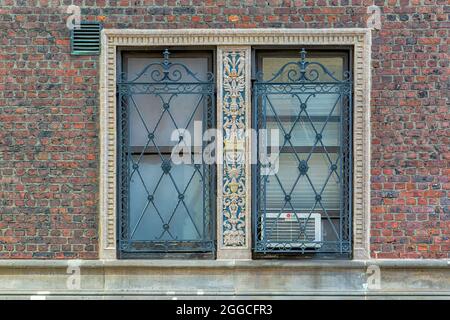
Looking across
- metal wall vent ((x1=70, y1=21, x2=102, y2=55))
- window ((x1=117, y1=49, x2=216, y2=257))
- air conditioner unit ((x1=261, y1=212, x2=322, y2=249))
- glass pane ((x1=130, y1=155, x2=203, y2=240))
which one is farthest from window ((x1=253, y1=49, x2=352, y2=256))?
metal wall vent ((x1=70, y1=21, x2=102, y2=55))

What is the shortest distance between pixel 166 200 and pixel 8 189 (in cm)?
159

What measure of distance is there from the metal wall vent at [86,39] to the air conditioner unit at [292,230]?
2.43 meters

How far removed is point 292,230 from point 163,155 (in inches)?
59.7

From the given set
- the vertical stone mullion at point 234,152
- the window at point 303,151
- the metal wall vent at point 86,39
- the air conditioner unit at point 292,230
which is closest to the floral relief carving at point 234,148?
the vertical stone mullion at point 234,152

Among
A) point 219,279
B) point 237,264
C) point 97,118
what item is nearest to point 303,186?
point 237,264

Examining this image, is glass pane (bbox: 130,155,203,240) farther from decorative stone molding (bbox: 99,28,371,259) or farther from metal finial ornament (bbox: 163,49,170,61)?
metal finial ornament (bbox: 163,49,170,61)

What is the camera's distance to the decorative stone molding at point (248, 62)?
7.42 m

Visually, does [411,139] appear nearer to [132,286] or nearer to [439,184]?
[439,184]

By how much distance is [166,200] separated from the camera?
7.64 m

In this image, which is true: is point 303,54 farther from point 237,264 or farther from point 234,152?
point 237,264

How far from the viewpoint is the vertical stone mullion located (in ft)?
24.5

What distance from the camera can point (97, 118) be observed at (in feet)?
24.6

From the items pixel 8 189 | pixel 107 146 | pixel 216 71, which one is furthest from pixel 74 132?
pixel 216 71

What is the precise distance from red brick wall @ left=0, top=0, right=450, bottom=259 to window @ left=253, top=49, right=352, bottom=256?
0.33 m
